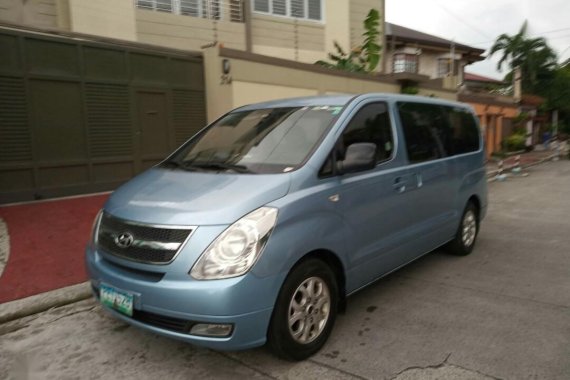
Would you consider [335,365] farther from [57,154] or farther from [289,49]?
[289,49]

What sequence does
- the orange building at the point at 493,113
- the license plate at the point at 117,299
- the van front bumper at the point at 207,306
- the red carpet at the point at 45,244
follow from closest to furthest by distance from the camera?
the van front bumper at the point at 207,306 → the license plate at the point at 117,299 → the red carpet at the point at 45,244 → the orange building at the point at 493,113

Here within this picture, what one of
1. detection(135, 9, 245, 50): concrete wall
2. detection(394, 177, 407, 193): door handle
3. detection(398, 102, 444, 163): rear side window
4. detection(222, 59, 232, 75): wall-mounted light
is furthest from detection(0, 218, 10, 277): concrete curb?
detection(135, 9, 245, 50): concrete wall

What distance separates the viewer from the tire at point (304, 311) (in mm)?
2924

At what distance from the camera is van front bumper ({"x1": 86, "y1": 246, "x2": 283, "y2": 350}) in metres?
2.67

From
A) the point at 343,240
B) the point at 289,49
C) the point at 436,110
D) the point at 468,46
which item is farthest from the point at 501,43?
the point at 343,240

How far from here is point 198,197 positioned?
3.01 metres

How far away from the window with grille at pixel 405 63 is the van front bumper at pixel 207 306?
70.4 feet

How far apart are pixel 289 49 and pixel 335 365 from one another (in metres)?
11.3

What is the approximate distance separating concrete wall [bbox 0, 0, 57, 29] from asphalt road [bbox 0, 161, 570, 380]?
687cm

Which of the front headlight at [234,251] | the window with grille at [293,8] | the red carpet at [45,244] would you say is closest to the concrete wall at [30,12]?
the red carpet at [45,244]

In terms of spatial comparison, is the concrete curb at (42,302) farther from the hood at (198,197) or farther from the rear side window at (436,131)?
the rear side window at (436,131)

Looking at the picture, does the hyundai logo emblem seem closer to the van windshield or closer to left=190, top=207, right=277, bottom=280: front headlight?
left=190, top=207, right=277, bottom=280: front headlight

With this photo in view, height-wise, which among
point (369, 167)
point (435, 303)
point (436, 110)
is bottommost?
point (435, 303)

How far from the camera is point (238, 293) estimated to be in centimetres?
268
